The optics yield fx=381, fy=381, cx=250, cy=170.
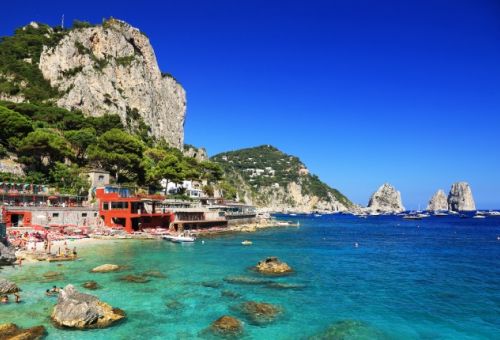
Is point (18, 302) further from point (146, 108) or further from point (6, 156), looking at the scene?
point (146, 108)

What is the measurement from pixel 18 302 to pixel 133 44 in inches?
5230

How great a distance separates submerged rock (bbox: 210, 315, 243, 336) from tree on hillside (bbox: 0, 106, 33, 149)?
65119mm

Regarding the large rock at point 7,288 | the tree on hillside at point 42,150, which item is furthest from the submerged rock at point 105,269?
the tree on hillside at point 42,150

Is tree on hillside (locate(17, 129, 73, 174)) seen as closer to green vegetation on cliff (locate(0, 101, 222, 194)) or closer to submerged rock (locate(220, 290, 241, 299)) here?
green vegetation on cliff (locate(0, 101, 222, 194))

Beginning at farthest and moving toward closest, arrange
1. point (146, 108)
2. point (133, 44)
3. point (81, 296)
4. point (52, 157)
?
point (133, 44) < point (146, 108) < point (52, 157) < point (81, 296)

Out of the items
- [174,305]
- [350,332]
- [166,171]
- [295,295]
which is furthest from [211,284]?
[166,171]

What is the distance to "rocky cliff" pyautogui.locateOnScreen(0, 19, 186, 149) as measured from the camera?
10162cm

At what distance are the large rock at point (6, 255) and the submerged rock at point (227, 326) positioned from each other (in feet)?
80.3

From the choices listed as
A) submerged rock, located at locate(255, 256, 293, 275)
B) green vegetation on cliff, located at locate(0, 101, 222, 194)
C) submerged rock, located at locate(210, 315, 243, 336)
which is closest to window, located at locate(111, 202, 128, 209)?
green vegetation on cliff, located at locate(0, 101, 222, 194)

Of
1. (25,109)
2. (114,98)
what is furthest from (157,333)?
(114,98)

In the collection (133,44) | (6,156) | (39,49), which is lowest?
(6,156)

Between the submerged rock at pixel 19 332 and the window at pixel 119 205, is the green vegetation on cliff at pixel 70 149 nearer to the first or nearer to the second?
the window at pixel 119 205

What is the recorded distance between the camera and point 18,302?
24297 mm

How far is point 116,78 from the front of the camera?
404ft
